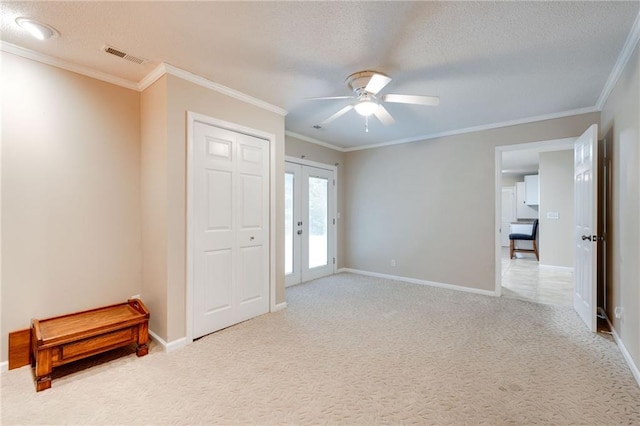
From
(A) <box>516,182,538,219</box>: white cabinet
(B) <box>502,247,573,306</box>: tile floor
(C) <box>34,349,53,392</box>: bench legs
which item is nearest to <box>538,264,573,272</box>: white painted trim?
(B) <box>502,247,573,306</box>: tile floor

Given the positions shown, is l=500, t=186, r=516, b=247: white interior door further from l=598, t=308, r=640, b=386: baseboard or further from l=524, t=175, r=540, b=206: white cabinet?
l=598, t=308, r=640, b=386: baseboard

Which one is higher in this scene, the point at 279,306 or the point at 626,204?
the point at 626,204

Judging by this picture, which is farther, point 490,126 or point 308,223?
point 308,223

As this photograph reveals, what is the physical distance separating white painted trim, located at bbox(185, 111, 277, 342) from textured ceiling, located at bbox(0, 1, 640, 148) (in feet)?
1.33

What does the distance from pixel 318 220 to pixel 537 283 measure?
392cm

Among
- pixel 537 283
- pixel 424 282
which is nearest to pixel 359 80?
pixel 424 282

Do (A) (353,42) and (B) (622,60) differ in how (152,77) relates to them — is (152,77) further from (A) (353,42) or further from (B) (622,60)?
(B) (622,60)

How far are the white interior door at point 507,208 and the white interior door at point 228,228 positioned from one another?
29.7ft

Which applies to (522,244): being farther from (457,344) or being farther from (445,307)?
(457,344)

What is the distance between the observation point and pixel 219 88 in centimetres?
309

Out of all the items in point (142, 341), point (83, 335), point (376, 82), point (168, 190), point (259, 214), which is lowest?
point (142, 341)

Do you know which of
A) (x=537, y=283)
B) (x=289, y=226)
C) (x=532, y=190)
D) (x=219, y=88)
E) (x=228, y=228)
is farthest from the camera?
(x=532, y=190)

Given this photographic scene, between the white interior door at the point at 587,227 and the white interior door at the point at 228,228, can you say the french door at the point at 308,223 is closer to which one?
the white interior door at the point at 228,228

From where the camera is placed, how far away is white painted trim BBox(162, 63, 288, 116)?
2723mm
